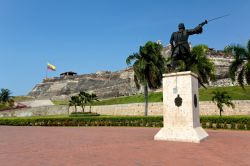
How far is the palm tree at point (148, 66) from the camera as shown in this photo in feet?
→ 109

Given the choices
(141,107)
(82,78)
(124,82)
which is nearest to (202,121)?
(141,107)

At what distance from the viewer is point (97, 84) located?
8644 cm

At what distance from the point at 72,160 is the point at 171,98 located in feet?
21.1

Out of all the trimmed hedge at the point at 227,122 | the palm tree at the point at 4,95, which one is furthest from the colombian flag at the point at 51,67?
the trimmed hedge at the point at 227,122

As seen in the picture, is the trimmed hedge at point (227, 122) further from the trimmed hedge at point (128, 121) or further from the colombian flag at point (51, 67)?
the colombian flag at point (51, 67)

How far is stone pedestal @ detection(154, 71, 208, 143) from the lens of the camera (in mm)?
12234

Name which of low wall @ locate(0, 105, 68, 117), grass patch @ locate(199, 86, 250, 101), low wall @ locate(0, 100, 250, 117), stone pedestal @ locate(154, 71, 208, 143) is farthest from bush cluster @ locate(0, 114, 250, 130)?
low wall @ locate(0, 105, 68, 117)

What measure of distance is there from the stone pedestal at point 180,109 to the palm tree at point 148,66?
65.4 ft

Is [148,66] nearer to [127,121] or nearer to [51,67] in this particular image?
[127,121]

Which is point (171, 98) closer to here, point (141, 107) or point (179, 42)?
point (179, 42)

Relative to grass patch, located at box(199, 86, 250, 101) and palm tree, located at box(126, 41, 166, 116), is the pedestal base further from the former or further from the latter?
grass patch, located at box(199, 86, 250, 101)

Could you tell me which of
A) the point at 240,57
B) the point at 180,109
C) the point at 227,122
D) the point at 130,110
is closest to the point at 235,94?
the point at 240,57

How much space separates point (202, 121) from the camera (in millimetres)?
22375

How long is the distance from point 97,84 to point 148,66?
5437 cm
